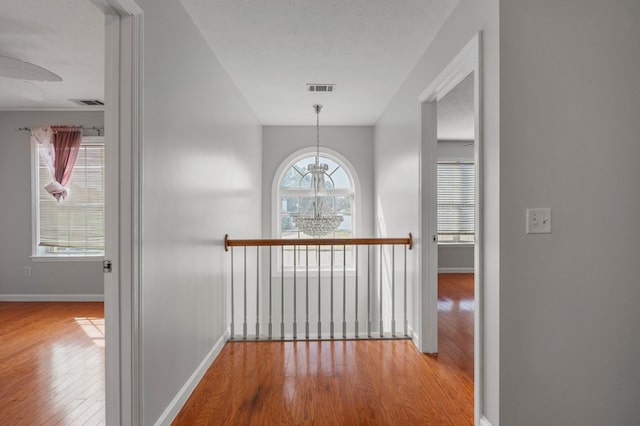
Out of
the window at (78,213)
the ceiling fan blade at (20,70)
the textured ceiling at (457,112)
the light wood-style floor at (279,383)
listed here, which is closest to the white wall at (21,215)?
the window at (78,213)

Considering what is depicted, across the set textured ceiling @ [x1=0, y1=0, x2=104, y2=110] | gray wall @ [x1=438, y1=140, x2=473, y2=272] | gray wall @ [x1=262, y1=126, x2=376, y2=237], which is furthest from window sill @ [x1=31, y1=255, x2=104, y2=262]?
gray wall @ [x1=438, y1=140, x2=473, y2=272]

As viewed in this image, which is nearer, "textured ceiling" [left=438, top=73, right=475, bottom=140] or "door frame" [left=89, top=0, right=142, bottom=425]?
"door frame" [left=89, top=0, right=142, bottom=425]

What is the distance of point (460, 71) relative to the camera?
7.54 ft

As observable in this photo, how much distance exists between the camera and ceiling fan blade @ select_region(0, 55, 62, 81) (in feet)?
8.50

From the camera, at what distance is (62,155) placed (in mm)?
4848

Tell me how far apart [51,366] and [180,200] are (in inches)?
76.2

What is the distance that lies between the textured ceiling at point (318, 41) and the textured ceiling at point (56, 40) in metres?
0.91

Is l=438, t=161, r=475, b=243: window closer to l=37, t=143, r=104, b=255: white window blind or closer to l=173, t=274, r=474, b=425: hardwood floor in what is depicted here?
l=173, t=274, r=474, b=425: hardwood floor

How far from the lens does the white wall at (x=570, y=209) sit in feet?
5.71

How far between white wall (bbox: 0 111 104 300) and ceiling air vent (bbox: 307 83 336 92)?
3.13 metres

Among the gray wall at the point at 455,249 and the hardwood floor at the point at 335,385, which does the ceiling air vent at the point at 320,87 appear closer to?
the hardwood floor at the point at 335,385

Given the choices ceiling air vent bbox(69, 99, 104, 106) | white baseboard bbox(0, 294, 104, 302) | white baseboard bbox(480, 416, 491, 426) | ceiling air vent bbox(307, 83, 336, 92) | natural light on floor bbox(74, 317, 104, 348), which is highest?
ceiling air vent bbox(69, 99, 104, 106)

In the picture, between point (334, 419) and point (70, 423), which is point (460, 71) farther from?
point (70, 423)

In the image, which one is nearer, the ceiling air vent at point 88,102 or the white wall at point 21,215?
the ceiling air vent at point 88,102
